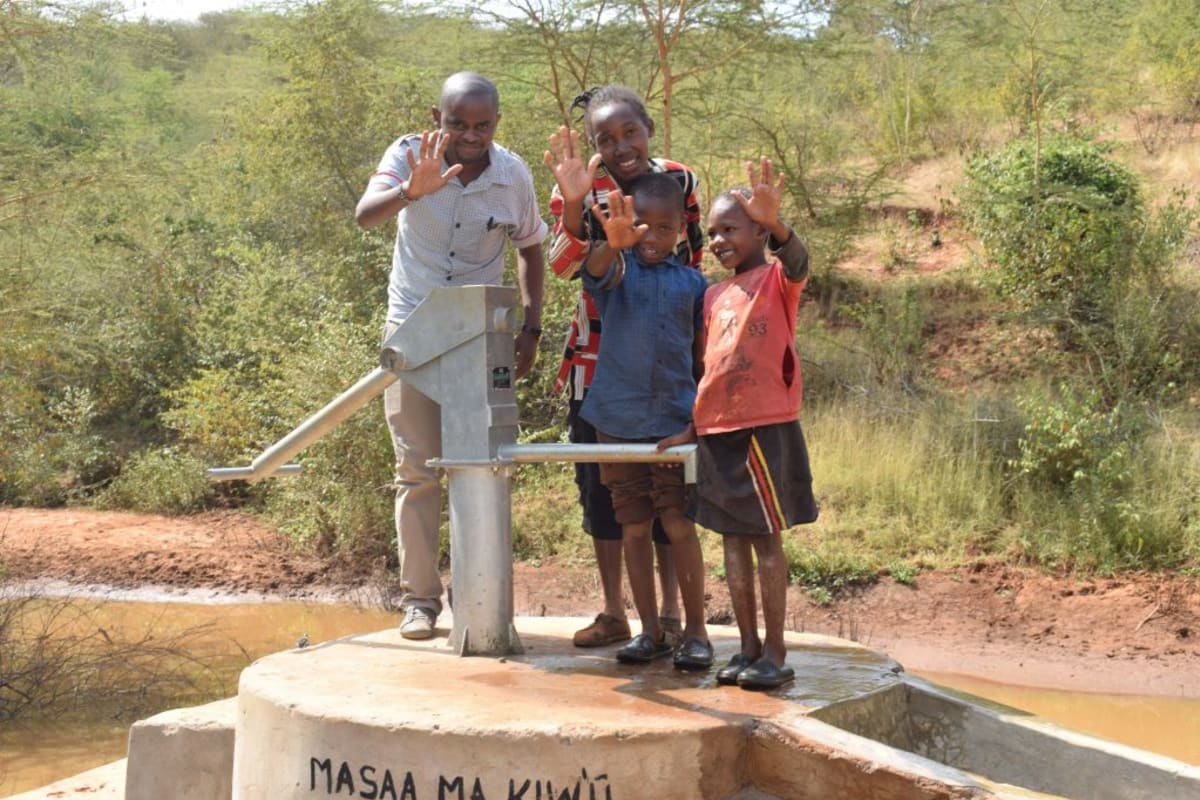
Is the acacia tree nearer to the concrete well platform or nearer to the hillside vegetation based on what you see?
the hillside vegetation

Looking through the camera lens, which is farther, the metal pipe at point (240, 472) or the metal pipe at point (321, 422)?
the metal pipe at point (240, 472)

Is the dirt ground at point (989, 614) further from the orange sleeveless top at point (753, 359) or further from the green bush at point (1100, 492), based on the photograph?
the orange sleeveless top at point (753, 359)

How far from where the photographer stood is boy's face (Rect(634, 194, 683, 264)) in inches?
148

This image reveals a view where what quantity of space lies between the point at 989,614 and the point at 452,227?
5.20m

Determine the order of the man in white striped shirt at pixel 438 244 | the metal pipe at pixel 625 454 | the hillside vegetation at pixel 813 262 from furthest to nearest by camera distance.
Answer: the hillside vegetation at pixel 813 262, the man in white striped shirt at pixel 438 244, the metal pipe at pixel 625 454

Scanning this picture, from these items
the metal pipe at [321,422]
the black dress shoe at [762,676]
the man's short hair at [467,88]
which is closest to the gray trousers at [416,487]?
the metal pipe at [321,422]

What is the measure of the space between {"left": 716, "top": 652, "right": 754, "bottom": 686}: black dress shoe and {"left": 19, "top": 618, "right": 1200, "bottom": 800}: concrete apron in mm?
31

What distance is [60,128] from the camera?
39.9 ft

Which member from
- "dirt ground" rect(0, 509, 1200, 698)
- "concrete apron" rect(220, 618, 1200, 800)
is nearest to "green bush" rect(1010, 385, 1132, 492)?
"dirt ground" rect(0, 509, 1200, 698)

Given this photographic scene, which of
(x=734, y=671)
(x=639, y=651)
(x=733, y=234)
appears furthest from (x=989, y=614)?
(x=733, y=234)

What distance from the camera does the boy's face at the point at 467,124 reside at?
400 cm

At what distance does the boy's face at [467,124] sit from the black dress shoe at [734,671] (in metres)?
1.64

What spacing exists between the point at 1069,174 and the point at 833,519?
4.36 meters

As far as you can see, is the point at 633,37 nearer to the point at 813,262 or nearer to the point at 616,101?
the point at 813,262
